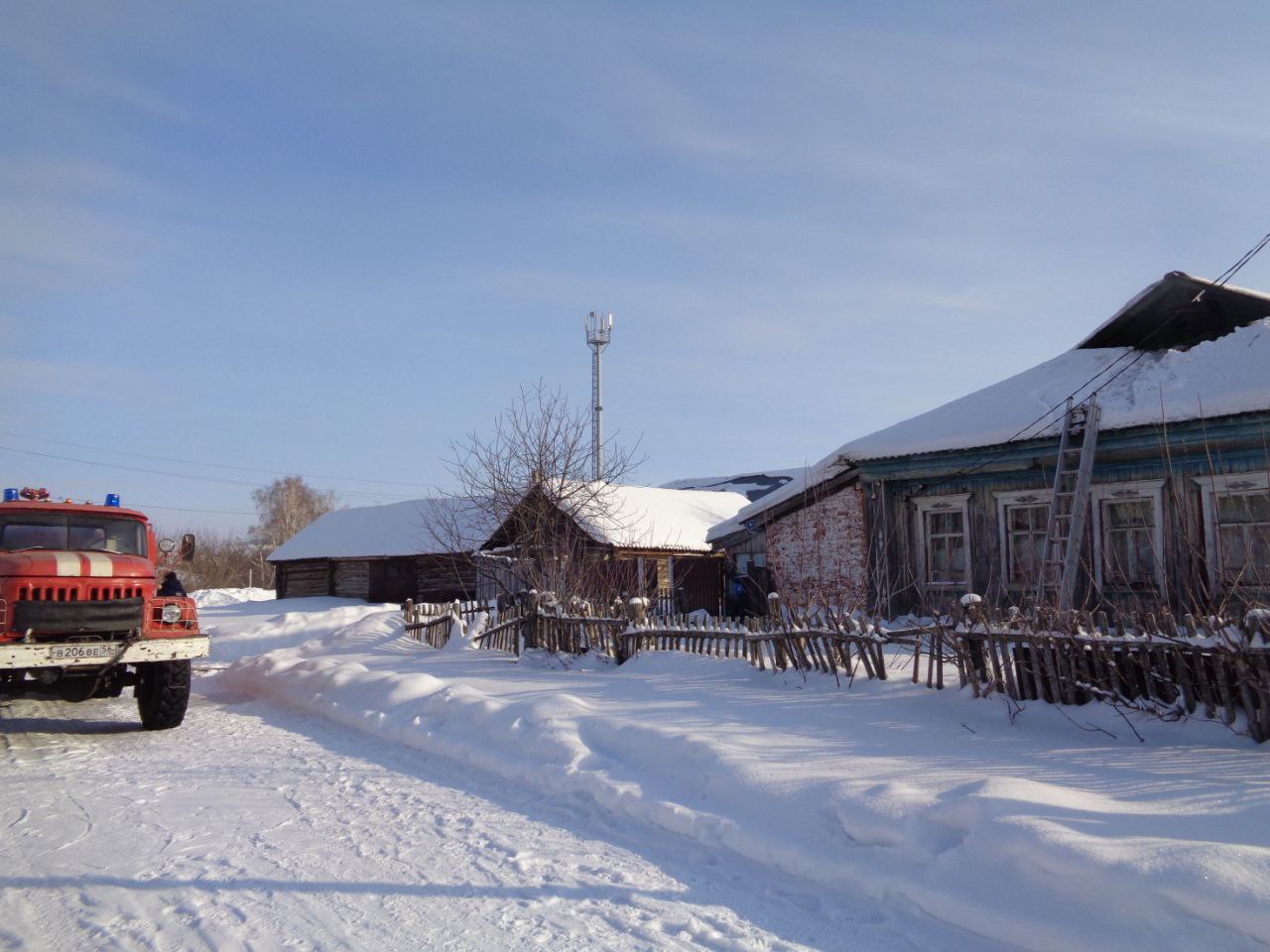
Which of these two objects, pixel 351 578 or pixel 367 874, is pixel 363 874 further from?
pixel 351 578

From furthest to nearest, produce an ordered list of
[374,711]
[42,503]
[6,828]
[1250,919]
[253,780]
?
[42,503], [374,711], [253,780], [6,828], [1250,919]

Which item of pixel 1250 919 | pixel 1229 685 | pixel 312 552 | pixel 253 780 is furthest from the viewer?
pixel 312 552

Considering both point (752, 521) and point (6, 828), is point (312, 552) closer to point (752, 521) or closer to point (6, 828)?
point (752, 521)

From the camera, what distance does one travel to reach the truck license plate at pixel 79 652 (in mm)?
9672

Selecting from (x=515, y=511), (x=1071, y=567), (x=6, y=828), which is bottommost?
(x=6, y=828)

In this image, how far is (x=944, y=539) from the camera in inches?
656

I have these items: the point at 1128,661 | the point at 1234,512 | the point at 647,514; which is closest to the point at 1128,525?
the point at 1234,512

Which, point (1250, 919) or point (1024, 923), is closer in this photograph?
point (1250, 919)

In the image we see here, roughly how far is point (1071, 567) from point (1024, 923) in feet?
29.6

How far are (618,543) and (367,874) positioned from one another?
70.6ft

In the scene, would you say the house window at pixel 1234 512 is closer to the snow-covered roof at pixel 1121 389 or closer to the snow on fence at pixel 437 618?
the snow-covered roof at pixel 1121 389

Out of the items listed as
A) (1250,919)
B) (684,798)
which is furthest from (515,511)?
(1250,919)

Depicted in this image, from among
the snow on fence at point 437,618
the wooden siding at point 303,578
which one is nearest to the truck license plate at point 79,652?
the snow on fence at point 437,618

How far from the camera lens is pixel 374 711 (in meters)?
10.1
